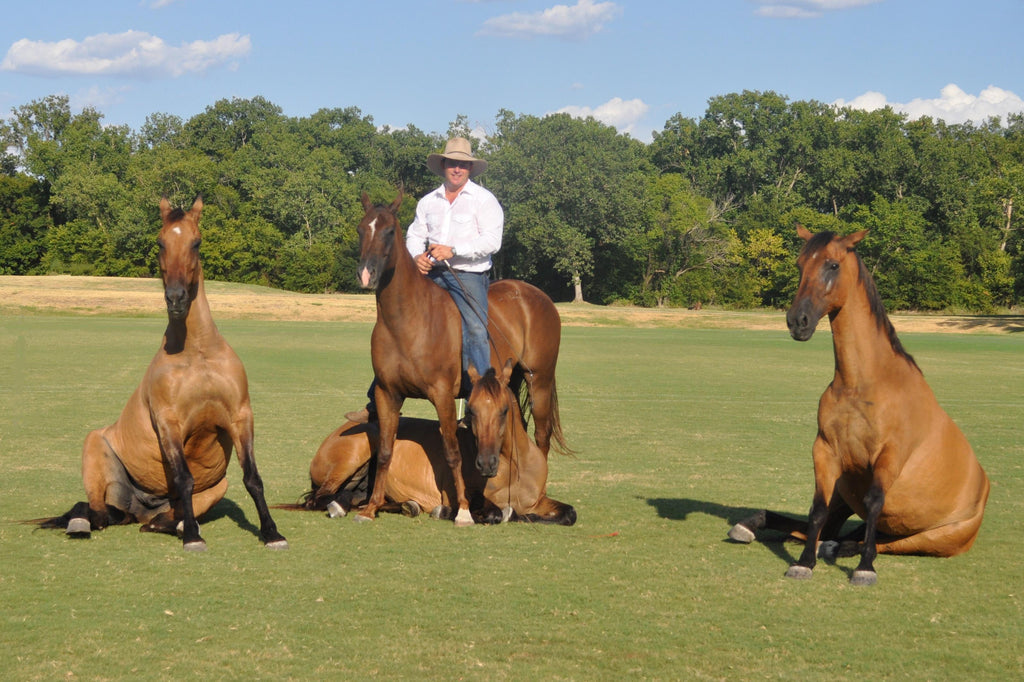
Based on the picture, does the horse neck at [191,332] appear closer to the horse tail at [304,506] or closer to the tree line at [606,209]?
the horse tail at [304,506]

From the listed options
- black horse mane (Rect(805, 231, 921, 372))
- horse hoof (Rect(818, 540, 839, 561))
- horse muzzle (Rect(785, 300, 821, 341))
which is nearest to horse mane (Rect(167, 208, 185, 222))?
horse muzzle (Rect(785, 300, 821, 341))

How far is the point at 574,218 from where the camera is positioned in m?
68.6

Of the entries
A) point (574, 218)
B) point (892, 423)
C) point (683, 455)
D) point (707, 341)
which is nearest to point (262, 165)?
point (574, 218)

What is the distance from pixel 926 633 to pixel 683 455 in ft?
20.7

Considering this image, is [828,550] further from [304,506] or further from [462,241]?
[304,506]

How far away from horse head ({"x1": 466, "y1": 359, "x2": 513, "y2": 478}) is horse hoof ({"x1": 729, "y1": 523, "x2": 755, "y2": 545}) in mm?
1734

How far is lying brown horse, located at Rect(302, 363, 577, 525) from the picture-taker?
7852mm

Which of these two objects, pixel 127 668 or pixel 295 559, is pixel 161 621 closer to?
pixel 127 668

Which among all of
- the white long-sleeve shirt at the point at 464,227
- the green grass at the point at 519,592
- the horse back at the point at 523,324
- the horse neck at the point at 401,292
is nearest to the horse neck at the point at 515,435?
the green grass at the point at 519,592

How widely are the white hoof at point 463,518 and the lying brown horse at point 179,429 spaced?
1421mm

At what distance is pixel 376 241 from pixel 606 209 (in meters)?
61.4

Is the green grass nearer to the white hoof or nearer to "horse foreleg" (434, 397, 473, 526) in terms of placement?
the white hoof

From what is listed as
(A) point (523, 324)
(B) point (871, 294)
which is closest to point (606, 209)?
(A) point (523, 324)

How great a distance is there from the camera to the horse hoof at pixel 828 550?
6672 mm
